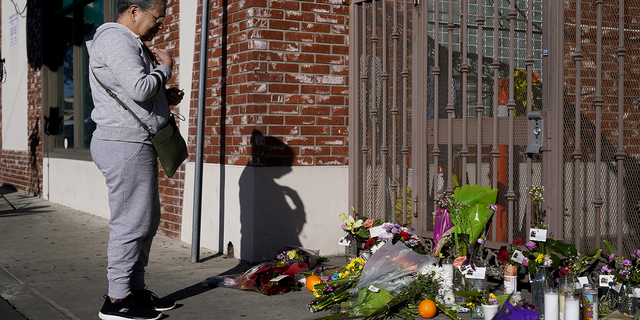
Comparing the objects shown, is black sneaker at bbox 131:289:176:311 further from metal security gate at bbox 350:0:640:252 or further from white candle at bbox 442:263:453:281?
metal security gate at bbox 350:0:640:252

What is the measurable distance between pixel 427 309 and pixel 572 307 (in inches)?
31.9

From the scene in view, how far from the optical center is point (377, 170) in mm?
5629

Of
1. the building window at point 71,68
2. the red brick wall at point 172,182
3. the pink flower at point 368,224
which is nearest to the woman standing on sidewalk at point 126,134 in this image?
the pink flower at point 368,224

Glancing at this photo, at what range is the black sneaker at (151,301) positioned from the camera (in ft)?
13.4

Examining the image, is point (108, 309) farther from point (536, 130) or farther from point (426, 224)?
point (536, 130)

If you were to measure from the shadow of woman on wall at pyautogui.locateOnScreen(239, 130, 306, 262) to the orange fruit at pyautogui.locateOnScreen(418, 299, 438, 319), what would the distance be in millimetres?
1880

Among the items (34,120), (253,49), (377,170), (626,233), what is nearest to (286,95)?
(253,49)

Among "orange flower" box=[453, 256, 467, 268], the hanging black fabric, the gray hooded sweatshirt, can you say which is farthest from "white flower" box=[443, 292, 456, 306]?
the hanging black fabric

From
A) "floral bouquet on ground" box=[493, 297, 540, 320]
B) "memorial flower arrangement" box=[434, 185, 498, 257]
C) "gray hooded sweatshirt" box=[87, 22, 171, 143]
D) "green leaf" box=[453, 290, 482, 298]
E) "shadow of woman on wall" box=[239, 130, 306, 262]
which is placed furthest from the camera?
"shadow of woman on wall" box=[239, 130, 306, 262]

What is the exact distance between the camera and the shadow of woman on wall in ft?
18.5

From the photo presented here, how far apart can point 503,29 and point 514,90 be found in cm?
43

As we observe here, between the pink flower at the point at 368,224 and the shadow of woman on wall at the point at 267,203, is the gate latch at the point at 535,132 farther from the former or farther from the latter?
the shadow of woman on wall at the point at 267,203

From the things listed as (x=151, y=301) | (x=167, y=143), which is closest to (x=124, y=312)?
(x=151, y=301)

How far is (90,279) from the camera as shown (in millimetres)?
5035
